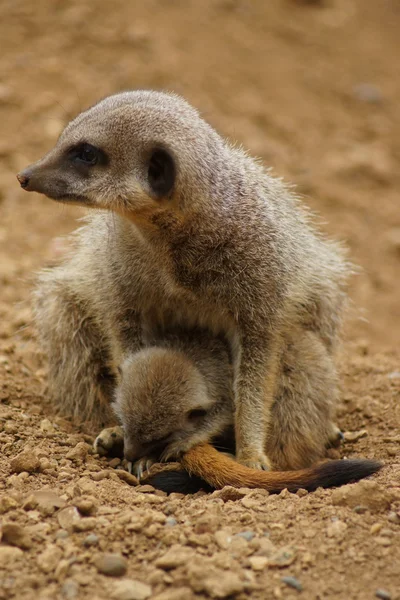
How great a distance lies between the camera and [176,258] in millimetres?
3488

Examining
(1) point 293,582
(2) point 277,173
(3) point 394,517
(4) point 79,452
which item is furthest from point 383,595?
(2) point 277,173

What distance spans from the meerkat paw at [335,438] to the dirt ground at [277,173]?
0.06 metres

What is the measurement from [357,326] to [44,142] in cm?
292

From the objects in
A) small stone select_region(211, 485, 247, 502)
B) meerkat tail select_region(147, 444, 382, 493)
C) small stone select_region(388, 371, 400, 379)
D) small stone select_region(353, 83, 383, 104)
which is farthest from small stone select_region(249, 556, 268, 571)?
small stone select_region(353, 83, 383, 104)

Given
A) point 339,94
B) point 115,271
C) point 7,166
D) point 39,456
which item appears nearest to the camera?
point 39,456

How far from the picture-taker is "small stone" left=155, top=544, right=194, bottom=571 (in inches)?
96.0

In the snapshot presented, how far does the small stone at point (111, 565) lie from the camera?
95.0 inches

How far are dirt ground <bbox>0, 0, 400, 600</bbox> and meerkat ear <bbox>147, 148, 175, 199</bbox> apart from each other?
3.71 feet

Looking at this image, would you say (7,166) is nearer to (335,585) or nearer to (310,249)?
(310,249)

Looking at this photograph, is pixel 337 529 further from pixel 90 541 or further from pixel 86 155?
pixel 86 155

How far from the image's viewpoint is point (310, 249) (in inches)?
160

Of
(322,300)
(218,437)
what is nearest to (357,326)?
(322,300)

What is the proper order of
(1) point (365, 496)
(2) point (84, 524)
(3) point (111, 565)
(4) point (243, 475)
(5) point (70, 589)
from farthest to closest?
(4) point (243, 475), (1) point (365, 496), (2) point (84, 524), (3) point (111, 565), (5) point (70, 589)

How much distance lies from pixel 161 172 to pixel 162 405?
0.94 metres
